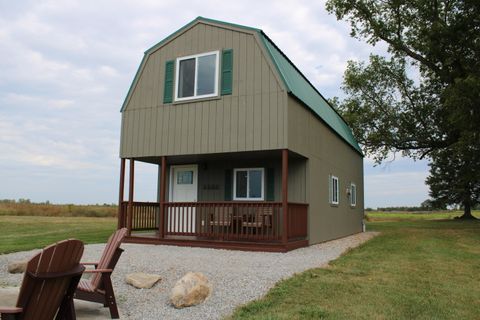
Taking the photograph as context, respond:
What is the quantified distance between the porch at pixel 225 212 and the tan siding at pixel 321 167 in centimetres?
60

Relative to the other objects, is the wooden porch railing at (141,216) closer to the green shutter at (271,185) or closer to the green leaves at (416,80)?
the green shutter at (271,185)

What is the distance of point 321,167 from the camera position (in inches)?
526

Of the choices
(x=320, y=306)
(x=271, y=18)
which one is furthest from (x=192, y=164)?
(x=320, y=306)

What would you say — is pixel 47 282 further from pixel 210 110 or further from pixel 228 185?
pixel 228 185

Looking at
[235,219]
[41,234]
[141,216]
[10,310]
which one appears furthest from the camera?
[41,234]

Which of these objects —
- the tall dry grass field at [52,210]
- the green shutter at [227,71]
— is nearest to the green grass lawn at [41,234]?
the green shutter at [227,71]

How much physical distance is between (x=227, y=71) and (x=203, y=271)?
5844 mm

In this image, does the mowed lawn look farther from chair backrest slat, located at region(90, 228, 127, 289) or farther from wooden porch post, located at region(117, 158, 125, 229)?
wooden porch post, located at region(117, 158, 125, 229)

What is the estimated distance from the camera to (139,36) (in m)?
12.9

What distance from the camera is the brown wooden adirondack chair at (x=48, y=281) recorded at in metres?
3.33

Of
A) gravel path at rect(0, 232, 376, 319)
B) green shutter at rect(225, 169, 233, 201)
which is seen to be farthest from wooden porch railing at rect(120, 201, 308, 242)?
green shutter at rect(225, 169, 233, 201)

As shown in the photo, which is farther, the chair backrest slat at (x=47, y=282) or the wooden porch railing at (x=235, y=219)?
the wooden porch railing at (x=235, y=219)

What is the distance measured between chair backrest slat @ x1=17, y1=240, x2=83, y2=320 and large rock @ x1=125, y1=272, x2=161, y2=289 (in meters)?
2.54

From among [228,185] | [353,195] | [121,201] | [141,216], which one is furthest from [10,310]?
[353,195]
